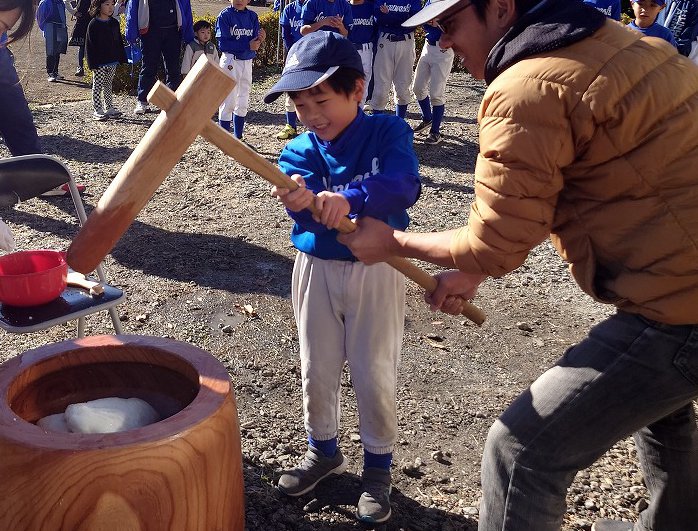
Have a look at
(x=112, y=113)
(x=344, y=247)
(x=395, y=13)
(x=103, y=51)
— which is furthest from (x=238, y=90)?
(x=344, y=247)

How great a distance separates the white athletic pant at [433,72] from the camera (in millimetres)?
8273

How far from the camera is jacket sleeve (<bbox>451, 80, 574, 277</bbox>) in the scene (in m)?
1.67

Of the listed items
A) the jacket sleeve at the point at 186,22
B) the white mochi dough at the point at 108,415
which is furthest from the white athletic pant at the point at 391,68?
the white mochi dough at the point at 108,415

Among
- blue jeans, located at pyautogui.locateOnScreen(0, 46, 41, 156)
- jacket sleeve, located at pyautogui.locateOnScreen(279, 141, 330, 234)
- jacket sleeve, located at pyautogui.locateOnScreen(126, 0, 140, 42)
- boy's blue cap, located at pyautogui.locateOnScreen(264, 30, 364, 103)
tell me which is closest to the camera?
boy's blue cap, located at pyautogui.locateOnScreen(264, 30, 364, 103)

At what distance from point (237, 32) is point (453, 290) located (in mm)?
6504

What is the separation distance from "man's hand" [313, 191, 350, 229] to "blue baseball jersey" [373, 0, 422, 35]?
240 inches

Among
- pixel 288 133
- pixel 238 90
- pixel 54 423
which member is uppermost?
pixel 54 423

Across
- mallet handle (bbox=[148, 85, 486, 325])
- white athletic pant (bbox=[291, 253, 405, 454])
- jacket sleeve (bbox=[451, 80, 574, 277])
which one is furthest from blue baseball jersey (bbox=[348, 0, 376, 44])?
jacket sleeve (bbox=[451, 80, 574, 277])

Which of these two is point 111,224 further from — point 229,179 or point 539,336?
point 229,179

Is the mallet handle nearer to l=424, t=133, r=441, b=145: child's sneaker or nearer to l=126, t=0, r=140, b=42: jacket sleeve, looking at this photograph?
l=424, t=133, r=441, b=145: child's sneaker

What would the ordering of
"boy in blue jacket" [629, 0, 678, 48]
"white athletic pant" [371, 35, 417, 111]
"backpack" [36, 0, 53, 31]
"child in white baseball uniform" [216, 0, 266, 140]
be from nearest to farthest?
"boy in blue jacket" [629, 0, 678, 48] < "child in white baseball uniform" [216, 0, 266, 140] < "white athletic pant" [371, 35, 417, 111] < "backpack" [36, 0, 53, 31]

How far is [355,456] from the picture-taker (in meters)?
3.15

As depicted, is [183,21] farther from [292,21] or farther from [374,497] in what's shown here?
[374,497]

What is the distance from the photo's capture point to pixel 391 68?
8.35m
